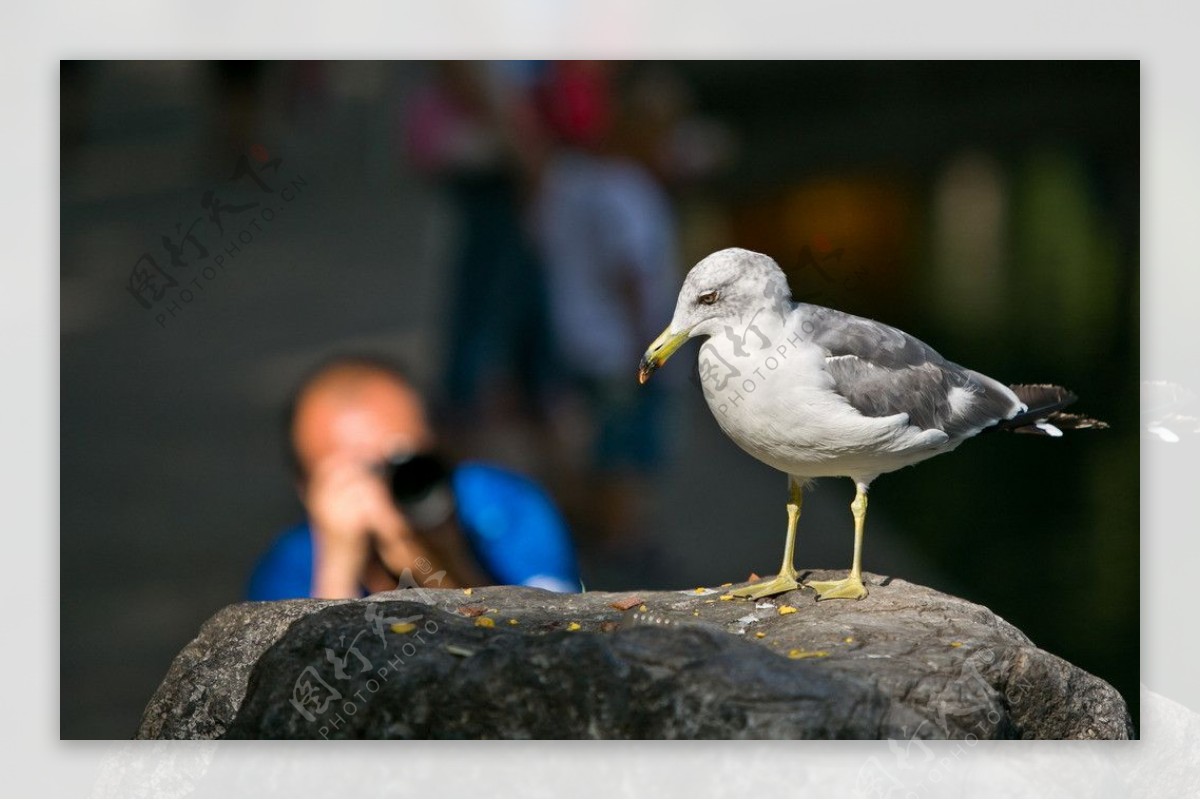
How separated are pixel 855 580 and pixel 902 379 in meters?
0.53

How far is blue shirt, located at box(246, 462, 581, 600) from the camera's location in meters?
3.86

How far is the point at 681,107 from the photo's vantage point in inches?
150

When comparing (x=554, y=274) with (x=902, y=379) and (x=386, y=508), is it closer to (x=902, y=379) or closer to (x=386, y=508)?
(x=386, y=508)

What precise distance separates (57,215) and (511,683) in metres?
1.67

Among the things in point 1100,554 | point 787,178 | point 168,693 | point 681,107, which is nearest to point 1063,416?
point 1100,554

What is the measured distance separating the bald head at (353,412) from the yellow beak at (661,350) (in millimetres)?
617

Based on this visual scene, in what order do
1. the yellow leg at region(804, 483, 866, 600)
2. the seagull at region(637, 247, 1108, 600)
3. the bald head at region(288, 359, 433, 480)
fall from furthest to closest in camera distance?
the bald head at region(288, 359, 433, 480) < the yellow leg at region(804, 483, 866, 600) < the seagull at region(637, 247, 1108, 600)

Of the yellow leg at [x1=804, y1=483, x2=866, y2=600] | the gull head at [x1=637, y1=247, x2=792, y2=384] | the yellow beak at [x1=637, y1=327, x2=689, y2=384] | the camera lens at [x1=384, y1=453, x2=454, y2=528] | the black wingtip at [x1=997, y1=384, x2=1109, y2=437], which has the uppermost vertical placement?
the gull head at [x1=637, y1=247, x2=792, y2=384]

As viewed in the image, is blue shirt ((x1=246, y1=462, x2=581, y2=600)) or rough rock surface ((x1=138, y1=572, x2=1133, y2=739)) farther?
blue shirt ((x1=246, y1=462, x2=581, y2=600))

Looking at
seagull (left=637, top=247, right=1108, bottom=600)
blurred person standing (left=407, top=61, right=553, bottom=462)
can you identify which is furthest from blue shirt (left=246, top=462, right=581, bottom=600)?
seagull (left=637, top=247, right=1108, bottom=600)

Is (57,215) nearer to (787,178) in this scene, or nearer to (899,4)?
(787,178)

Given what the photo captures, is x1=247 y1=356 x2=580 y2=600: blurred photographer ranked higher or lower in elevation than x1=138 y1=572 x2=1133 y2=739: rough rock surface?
higher

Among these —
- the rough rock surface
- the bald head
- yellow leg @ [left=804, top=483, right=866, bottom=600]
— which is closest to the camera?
the rough rock surface

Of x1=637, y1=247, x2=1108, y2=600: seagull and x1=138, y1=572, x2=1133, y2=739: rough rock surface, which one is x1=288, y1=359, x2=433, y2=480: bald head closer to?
x1=138, y1=572, x2=1133, y2=739: rough rock surface
